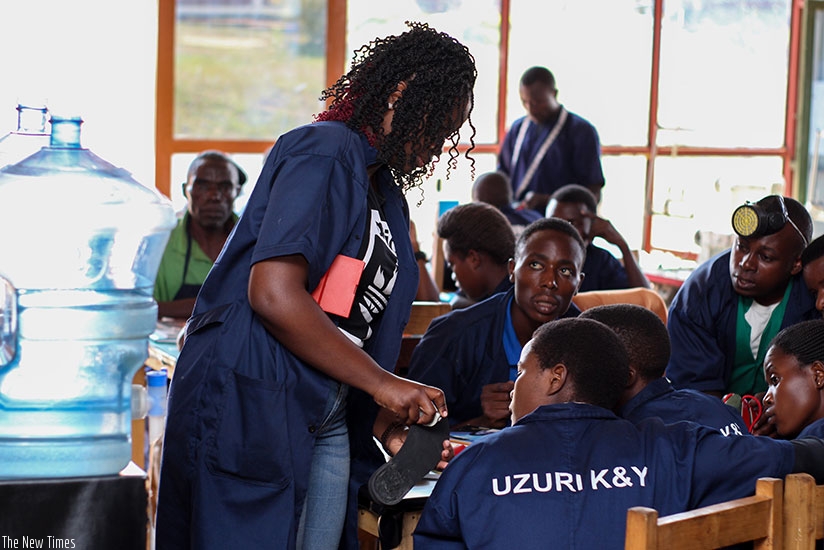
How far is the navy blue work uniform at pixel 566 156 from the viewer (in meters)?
7.06

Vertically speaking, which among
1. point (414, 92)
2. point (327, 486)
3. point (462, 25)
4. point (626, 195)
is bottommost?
point (327, 486)

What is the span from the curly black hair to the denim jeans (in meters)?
0.48

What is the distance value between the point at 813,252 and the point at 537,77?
3.85 metres

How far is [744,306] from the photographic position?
11.3 ft

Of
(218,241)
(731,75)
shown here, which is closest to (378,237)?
(218,241)

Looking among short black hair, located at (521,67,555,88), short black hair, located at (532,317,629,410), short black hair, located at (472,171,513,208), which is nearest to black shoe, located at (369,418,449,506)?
short black hair, located at (532,317,629,410)

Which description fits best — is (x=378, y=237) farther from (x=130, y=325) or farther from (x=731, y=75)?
(x=731, y=75)

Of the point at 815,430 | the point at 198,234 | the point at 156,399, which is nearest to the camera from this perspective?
the point at 815,430

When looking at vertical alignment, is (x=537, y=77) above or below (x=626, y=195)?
above

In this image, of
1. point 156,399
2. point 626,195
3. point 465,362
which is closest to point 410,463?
point 465,362

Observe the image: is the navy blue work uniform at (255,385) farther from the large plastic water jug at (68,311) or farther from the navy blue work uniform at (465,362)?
the navy blue work uniform at (465,362)

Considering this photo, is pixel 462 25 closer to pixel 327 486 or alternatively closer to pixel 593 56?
pixel 593 56

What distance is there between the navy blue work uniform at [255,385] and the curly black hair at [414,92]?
2.2 inches

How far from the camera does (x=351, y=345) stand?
77.2 inches
